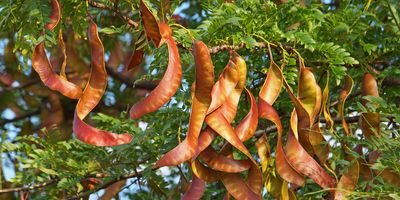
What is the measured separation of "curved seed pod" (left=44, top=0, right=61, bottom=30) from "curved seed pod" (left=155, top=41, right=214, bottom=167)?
0.35 metres

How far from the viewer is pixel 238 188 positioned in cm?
191

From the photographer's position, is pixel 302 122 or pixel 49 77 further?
pixel 302 122

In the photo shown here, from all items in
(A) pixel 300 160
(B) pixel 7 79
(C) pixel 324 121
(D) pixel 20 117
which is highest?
(A) pixel 300 160

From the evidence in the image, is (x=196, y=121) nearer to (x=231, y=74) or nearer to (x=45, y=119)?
(x=231, y=74)

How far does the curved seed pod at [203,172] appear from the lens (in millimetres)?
1900

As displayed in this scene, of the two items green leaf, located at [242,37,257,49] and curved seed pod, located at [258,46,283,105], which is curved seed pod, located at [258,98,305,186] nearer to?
curved seed pod, located at [258,46,283,105]

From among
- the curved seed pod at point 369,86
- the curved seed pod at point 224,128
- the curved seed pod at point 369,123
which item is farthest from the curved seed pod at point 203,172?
the curved seed pod at point 369,86

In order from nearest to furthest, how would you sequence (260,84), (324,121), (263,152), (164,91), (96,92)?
(164,91)
(96,92)
(263,152)
(260,84)
(324,121)

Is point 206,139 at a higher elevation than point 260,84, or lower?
higher

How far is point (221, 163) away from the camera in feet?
6.15

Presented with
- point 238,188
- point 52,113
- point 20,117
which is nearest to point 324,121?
point 238,188

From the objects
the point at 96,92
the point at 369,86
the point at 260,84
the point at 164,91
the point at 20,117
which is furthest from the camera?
the point at 20,117

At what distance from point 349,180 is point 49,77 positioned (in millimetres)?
704

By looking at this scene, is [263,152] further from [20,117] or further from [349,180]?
[20,117]
